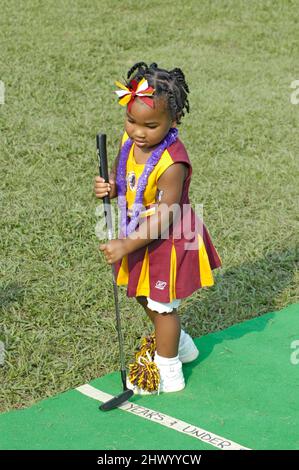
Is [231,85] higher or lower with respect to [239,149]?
higher

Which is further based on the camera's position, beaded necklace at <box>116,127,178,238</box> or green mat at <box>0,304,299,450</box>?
beaded necklace at <box>116,127,178,238</box>

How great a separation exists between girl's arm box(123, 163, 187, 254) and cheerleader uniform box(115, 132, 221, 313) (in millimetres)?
66

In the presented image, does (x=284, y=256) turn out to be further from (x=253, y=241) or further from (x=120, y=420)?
(x=120, y=420)

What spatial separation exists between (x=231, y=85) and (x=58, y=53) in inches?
88.6

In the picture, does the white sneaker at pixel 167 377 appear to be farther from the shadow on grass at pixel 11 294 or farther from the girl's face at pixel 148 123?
the shadow on grass at pixel 11 294

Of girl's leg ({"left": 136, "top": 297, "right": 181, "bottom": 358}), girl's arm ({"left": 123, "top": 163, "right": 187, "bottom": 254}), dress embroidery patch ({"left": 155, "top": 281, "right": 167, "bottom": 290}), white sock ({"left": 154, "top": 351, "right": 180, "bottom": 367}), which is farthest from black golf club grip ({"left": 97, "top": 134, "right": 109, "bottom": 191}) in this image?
white sock ({"left": 154, "top": 351, "right": 180, "bottom": 367})

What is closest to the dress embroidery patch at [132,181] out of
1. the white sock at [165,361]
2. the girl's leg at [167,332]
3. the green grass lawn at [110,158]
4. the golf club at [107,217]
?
the golf club at [107,217]

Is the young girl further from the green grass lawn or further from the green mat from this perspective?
the green grass lawn

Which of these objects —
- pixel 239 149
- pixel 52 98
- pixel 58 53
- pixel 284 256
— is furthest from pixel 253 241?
pixel 58 53

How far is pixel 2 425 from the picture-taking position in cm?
354

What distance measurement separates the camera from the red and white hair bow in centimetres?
340

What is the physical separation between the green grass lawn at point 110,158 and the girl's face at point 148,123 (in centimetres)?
133

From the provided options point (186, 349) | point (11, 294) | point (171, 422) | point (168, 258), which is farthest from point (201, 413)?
point (11, 294)

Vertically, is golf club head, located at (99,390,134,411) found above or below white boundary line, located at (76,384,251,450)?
above
